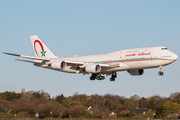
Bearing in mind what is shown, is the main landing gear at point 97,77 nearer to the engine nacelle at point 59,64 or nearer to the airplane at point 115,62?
the airplane at point 115,62

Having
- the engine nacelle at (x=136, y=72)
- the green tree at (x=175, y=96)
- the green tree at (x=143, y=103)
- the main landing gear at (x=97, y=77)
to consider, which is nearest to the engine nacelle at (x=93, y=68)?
the main landing gear at (x=97, y=77)

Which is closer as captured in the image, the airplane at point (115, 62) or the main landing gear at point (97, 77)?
the airplane at point (115, 62)

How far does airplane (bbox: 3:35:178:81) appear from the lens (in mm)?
49225

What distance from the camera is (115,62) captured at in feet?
172

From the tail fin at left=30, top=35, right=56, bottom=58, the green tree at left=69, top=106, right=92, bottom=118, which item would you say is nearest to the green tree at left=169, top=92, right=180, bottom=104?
the green tree at left=69, top=106, right=92, bottom=118

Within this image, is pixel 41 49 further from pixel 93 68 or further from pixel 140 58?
pixel 140 58

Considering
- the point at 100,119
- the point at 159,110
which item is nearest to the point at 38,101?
the point at 100,119

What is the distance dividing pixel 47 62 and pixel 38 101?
20959mm

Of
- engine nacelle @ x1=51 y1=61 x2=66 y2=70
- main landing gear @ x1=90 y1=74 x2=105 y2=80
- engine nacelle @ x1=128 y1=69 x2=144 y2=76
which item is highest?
engine nacelle @ x1=51 y1=61 x2=66 y2=70

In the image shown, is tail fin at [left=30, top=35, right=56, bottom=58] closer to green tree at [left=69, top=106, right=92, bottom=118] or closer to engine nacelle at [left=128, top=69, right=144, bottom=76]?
green tree at [left=69, top=106, right=92, bottom=118]

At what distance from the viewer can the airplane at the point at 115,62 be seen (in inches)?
1938

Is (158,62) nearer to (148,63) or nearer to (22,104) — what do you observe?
(148,63)

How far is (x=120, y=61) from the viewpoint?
51.9 meters

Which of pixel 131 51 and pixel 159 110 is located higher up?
pixel 131 51
